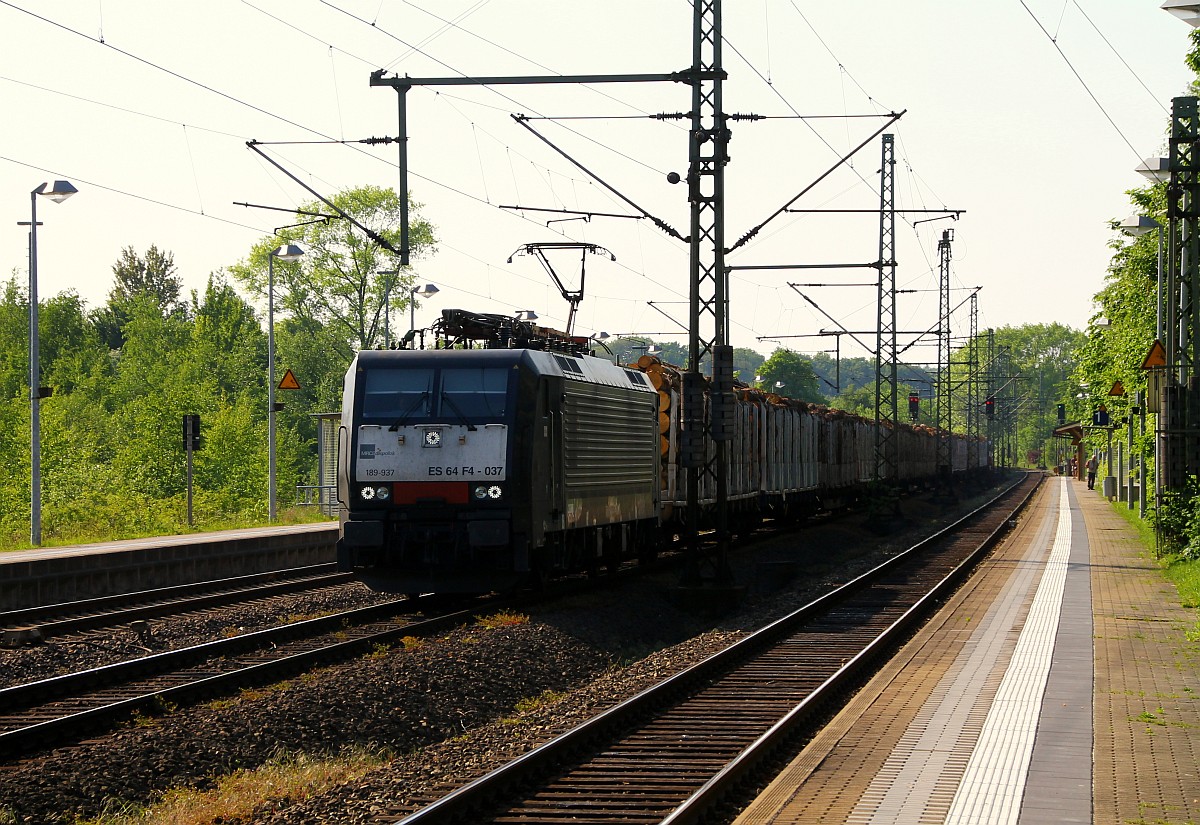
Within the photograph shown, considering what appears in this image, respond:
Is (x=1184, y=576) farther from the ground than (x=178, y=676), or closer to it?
farther from the ground

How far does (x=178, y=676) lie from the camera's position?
528 inches

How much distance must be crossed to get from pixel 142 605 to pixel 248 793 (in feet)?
37.4

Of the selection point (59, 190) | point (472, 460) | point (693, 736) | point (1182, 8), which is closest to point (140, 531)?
point (59, 190)

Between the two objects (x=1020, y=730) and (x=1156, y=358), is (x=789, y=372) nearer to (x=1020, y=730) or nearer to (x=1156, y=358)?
(x=1156, y=358)

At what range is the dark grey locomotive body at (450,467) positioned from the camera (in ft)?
57.2

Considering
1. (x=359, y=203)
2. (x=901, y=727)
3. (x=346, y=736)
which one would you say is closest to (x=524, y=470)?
(x=346, y=736)

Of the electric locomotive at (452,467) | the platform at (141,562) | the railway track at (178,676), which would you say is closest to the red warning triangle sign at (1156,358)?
the electric locomotive at (452,467)

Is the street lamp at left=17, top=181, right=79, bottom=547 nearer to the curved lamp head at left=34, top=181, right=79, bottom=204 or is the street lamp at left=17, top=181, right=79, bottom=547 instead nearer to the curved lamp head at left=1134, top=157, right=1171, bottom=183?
the curved lamp head at left=34, top=181, right=79, bottom=204

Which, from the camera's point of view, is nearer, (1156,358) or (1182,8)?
(1182,8)

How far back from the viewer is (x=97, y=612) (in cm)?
1942

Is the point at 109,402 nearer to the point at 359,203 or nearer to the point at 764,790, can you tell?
the point at 359,203

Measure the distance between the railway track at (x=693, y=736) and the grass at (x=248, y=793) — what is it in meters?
0.99

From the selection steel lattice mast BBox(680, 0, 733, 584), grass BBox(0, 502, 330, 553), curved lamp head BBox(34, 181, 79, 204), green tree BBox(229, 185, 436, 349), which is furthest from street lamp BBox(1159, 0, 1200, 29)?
green tree BBox(229, 185, 436, 349)

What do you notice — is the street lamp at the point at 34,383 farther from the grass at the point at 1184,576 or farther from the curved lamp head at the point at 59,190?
the grass at the point at 1184,576
